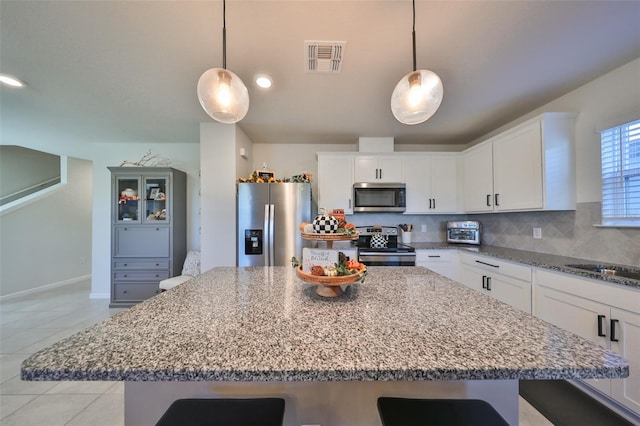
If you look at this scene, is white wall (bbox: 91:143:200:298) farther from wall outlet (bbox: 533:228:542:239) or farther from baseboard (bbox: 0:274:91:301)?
wall outlet (bbox: 533:228:542:239)

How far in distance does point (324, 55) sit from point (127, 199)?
348 cm

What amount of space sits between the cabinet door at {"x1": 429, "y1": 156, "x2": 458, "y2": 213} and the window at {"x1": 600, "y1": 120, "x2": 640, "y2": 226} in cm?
145

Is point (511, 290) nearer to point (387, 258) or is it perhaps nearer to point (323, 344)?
point (387, 258)

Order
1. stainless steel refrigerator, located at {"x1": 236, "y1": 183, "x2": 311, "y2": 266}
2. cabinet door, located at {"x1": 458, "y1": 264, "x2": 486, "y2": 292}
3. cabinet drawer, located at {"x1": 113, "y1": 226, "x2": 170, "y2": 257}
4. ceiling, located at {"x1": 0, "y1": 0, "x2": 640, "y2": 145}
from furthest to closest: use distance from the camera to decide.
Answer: cabinet drawer, located at {"x1": 113, "y1": 226, "x2": 170, "y2": 257} < stainless steel refrigerator, located at {"x1": 236, "y1": 183, "x2": 311, "y2": 266} < cabinet door, located at {"x1": 458, "y1": 264, "x2": 486, "y2": 292} < ceiling, located at {"x1": 0, "y1": 0, "x2": 640, "y2": 145}

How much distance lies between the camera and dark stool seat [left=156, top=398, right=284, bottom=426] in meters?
0.73

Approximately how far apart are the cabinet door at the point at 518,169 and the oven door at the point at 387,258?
117 cm

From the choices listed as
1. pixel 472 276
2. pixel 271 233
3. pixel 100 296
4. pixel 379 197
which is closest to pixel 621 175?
pixel 472 276

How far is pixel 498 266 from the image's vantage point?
2281 mm

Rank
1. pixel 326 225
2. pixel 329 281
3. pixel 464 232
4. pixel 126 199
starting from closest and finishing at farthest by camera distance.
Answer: pixel 329 281 → pixel 326 225 → pixel 464 232 → pixel 126 199

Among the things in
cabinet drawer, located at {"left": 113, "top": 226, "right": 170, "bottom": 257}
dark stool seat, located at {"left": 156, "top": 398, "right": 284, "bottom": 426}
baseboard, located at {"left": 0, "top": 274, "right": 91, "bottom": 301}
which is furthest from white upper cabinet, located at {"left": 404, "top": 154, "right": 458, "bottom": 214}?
baseboard, located at {"left": 0, "top": 274, "right": 91, "bottom": 301}

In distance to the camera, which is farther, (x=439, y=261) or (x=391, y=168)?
(x=391, y=168)

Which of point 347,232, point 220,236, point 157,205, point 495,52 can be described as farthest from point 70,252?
point 495,52

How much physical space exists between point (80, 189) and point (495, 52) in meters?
7.10

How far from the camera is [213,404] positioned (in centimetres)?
79
